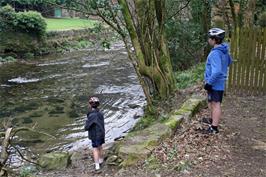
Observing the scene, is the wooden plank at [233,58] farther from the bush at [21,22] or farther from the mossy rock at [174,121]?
the bush at [21,22]

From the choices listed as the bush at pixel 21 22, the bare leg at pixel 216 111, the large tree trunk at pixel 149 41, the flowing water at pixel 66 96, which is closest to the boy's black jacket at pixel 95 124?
the flowing water at pixel 66 96

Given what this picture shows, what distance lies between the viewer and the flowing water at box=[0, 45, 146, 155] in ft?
41.5

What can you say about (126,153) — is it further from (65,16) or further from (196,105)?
(65,16)

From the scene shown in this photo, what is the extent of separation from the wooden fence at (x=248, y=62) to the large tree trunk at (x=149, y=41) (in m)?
1.99

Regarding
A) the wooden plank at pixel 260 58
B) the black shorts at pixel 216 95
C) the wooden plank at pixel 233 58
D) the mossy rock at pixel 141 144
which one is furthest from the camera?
the wooden plank at pixel 233 58

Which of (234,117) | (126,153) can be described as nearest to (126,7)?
(234,117)

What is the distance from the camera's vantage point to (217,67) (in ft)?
24.5

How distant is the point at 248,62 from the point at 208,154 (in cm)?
491

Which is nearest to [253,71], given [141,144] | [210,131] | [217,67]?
[210,131]

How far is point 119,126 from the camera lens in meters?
13.2

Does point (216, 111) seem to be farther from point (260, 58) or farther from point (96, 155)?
point (260, 58)

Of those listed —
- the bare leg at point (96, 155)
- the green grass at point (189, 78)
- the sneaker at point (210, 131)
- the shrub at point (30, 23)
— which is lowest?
the bare leg at point (96, 155)

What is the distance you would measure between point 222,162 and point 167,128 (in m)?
1.69

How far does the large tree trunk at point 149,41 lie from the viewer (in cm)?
1154
